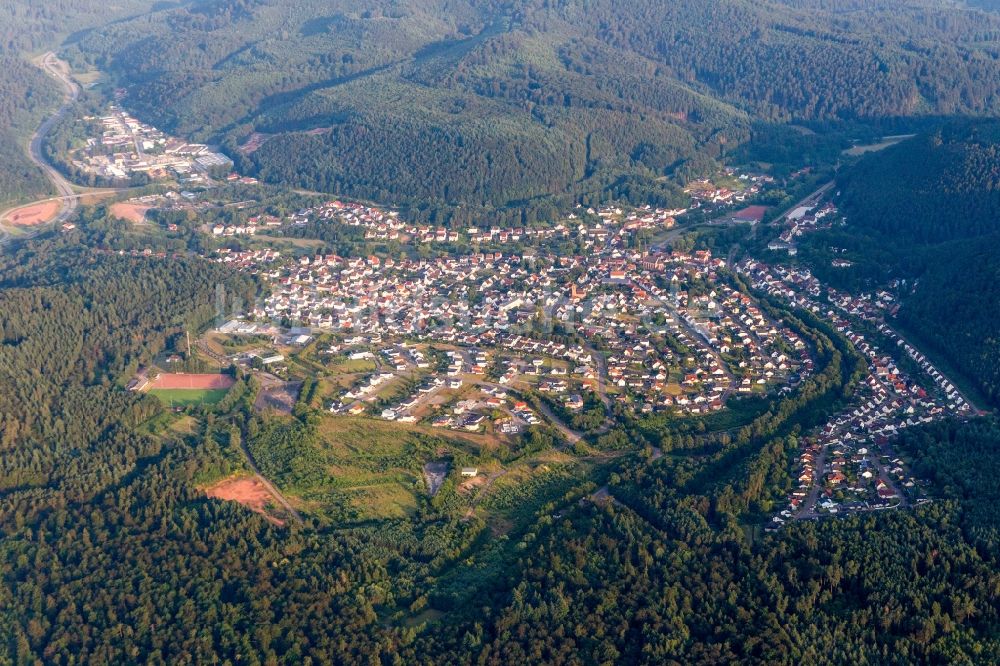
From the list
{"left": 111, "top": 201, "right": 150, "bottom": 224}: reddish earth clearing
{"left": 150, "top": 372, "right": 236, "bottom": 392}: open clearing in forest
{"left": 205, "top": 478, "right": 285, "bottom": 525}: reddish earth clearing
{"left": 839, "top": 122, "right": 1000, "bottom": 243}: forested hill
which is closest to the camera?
{"left": 205, "top": 478, "right": 285, "bottom": 525}: reddish earth clearing

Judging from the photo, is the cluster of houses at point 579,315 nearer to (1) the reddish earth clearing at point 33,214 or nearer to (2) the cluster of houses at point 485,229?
(2) the cluster of houses at point 485,229

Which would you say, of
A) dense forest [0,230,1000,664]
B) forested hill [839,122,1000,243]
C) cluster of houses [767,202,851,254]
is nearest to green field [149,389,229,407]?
dense forest [0,230,1000,664]

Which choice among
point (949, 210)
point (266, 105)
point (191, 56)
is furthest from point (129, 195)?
point (949, 210)

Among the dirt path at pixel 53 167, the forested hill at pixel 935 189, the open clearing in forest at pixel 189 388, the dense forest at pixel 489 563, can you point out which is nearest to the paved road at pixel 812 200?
the forested hill at pixel 935 189

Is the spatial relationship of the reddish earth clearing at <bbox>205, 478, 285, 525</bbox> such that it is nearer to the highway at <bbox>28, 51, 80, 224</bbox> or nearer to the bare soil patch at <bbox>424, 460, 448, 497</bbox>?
the bare soil patch at <bbox>424, 460, 448, 497</bbox>

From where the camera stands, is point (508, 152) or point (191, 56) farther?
point (191, 56)

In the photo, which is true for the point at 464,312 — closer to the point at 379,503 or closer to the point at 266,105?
the point at 379,503
